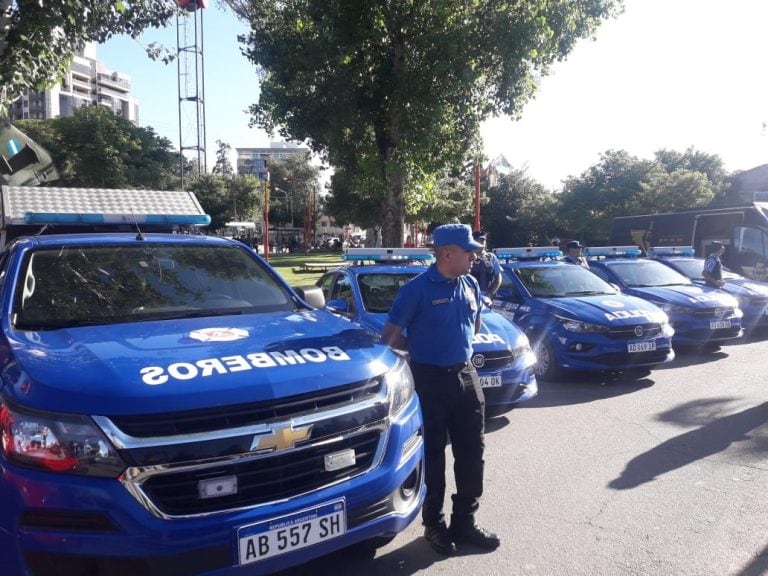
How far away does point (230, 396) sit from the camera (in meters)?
2.40

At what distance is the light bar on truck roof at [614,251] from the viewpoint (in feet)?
38.0

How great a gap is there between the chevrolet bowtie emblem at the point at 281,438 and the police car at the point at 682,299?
7854mm

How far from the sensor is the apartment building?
98.9 meters

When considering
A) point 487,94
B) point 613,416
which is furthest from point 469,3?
point 613,416

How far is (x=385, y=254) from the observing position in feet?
25.2

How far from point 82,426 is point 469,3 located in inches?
468

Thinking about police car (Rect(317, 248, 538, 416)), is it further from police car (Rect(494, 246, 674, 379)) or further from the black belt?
the black belt

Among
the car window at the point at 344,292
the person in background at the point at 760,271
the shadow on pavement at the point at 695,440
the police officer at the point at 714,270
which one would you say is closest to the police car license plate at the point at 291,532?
the shadow on pavement at the point at 695,440

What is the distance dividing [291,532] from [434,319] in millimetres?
1446

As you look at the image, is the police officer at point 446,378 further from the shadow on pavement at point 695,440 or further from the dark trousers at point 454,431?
the shadow on pavement at point 695,440

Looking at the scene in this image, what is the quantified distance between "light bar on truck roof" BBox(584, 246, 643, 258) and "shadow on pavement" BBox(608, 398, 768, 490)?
5.47 metres

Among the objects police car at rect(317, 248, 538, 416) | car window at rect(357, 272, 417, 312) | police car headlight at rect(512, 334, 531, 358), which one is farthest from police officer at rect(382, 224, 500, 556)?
car window at rect(357, 272, 417, 312)

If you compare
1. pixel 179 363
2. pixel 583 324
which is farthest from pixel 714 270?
pixel 179 363

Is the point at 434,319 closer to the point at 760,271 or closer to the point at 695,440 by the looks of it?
the point at 695,440
